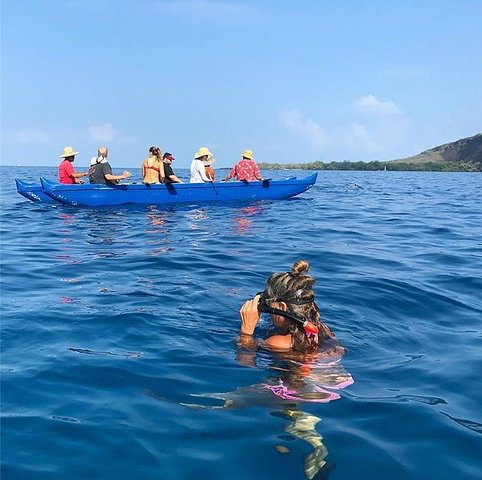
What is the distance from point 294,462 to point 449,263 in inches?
283

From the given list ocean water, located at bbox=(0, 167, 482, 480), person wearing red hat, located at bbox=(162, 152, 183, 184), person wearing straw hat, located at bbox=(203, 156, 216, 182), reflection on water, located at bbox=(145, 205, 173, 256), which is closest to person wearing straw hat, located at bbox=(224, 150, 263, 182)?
person wearing straw hat, located at bbox=(203, 156, 216, 182)

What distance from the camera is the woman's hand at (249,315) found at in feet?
15.9

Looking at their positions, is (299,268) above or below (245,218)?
above

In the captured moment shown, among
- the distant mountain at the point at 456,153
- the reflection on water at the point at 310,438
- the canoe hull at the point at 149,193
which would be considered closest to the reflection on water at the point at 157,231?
the canoe hull at the point at 149,193

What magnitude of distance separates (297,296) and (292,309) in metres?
0.12

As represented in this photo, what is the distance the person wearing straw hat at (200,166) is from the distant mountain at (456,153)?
426 feet

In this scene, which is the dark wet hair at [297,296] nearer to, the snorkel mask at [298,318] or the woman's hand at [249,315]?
the snorkel mask at [298,318]

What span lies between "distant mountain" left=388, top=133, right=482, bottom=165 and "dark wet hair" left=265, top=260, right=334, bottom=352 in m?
142

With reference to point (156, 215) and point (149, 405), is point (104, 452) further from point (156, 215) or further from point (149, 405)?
point (156, 215)

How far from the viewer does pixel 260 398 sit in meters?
3.97

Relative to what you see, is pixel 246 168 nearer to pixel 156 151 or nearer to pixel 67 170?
pixel 156 151

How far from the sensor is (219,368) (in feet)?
15.0

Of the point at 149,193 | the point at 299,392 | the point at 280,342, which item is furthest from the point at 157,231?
the point at 299,392

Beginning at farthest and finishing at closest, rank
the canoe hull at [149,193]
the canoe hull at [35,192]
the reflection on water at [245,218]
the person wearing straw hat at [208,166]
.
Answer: the person wearing straw hat at [208,166]
the canoe hull at [35,192]
the canoe hull at [149,193]
the reflection on water at [245,218]
